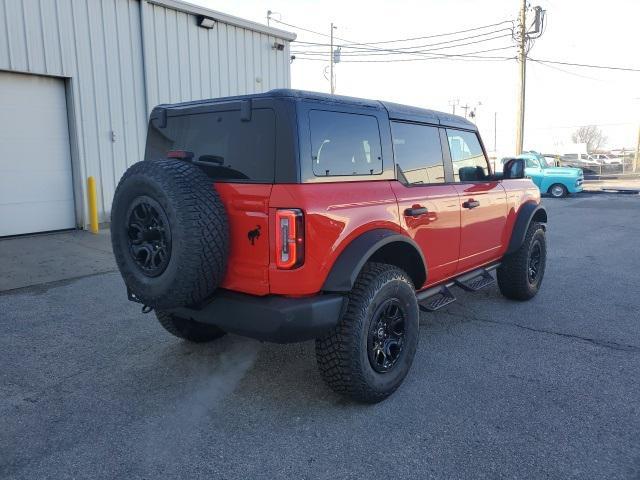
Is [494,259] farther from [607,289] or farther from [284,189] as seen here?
[284,189]

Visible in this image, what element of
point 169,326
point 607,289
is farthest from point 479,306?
point 169,326

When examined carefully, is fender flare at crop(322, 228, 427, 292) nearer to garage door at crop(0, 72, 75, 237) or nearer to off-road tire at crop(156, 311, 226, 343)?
off-road tire at crop(156, 311, 226, 343)

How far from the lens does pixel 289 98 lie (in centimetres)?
303

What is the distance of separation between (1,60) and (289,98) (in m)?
7.70

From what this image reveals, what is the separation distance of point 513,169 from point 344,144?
246 centimetres

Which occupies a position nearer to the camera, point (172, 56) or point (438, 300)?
point (438, 300)

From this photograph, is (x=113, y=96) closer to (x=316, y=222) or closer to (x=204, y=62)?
(x=204, y=62)

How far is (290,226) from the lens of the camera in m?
2.87

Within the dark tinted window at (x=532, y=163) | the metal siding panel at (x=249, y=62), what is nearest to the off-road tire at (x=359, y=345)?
the metal siding panel at (x=249, y=62)

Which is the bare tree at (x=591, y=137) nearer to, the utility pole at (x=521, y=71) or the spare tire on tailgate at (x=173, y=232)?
the utility pole at (x=521, y=71)

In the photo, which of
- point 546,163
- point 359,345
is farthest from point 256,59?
point 546,163

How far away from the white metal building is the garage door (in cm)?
2

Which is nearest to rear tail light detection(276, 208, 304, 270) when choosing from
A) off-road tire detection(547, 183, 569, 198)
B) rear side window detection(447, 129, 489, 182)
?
rear side window detection(447, 129, 489, 182)

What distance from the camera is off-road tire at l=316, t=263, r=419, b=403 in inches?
123
